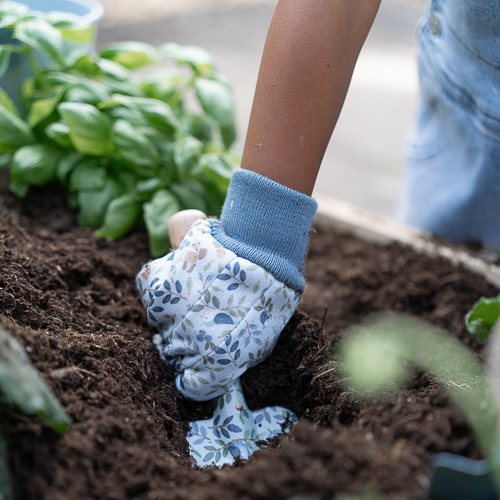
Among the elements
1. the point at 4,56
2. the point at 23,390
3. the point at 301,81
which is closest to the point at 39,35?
the point at 4,56

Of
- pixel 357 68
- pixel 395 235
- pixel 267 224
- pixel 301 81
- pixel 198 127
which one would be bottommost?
pixel 357 68

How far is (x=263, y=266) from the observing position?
91cm

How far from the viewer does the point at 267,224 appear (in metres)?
0.92

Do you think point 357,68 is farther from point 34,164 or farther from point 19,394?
point 19,394

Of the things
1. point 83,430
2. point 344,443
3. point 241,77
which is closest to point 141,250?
point 83,430

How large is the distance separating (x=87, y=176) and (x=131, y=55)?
33 centimetres

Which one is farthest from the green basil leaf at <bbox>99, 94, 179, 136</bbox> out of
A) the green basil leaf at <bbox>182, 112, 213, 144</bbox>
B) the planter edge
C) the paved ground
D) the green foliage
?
the paved ground

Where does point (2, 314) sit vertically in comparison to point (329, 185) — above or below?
above

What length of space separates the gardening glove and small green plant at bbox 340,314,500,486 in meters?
0.13

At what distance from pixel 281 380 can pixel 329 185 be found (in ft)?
5.08

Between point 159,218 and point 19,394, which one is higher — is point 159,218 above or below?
below

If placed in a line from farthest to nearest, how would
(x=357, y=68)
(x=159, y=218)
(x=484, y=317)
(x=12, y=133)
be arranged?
(x=357, y=68) < (x=12, y=133) < (x=159, y=218) < (x=484, y=317)

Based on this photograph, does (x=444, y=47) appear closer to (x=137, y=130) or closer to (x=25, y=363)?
(x=137, y=130)

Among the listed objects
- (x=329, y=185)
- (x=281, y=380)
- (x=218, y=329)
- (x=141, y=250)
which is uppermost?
(x=218, y=329)
